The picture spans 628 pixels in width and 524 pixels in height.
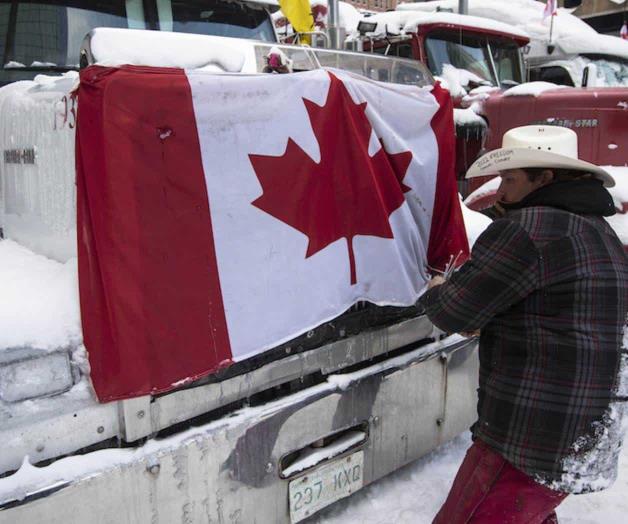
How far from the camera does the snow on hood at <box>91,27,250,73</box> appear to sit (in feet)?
6.70

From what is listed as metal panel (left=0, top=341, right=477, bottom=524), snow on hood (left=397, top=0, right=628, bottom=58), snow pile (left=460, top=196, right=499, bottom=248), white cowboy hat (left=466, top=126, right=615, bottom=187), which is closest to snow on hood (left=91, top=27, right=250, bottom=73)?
white cowboy hat (left=466, top=126, right=615, bottom=187)

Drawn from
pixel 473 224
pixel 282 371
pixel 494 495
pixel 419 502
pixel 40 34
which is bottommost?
pixel 419 502

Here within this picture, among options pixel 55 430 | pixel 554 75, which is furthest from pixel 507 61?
pixel 55 430

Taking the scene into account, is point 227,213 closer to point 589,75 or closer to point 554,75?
point 589,75

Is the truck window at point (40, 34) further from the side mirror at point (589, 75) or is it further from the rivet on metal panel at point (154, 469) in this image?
the side mirror at point (589, 75)

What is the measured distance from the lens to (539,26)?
48.0ft

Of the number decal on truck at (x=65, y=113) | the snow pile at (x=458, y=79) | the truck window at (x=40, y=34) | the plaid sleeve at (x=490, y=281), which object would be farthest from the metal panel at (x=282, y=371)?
the snow pile at (x=458, y=79)

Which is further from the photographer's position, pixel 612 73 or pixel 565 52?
pixel 565 52

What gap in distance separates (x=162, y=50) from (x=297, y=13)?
8.54 ft

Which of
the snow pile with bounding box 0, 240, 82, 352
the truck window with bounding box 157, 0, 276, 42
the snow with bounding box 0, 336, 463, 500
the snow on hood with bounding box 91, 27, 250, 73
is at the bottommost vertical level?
the snow with bounding box 0, 336, 463, 500

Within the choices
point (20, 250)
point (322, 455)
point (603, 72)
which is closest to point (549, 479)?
point (322, 455)

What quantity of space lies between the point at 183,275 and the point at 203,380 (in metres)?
0.38

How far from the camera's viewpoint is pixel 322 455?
244 cm

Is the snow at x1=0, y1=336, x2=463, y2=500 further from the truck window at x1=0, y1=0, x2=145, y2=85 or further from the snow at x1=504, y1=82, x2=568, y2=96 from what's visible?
the snow at x1=504, y1=82, x2=568, y2=96
